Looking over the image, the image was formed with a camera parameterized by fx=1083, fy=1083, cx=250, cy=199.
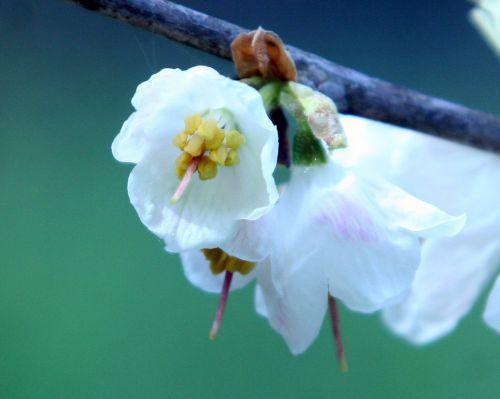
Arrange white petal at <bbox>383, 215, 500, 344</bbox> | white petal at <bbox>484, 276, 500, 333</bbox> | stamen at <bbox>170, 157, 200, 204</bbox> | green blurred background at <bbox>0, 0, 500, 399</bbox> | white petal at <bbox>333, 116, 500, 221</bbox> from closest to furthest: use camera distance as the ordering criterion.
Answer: stamen at <bbox>170, 157, 200, 204</bbox> < white petal at <bbox>484, 276, 500, 333</bbox> < white petal at <bbox>333, 116, 500, 221</bbox> < white petal at <bbox>383, 215, 500, 344</bbox> < green blurred background at <bbox>0, 0, 500, 399</bbox>

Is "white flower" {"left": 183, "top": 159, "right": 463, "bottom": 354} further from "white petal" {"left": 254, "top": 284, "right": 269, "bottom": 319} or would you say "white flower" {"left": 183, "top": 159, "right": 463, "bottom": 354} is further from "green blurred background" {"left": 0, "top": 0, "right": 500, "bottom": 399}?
"green blurred background" {"left": 0, "top": 0, "right": 500, "bottom": 399}

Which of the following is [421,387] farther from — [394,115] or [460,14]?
[460,14]

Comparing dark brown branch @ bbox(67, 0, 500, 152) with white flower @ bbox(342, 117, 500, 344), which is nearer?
dark brown branch @ bbox(67, 0, 500, 152)

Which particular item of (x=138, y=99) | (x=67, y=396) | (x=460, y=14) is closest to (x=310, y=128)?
(x=138, y=99)

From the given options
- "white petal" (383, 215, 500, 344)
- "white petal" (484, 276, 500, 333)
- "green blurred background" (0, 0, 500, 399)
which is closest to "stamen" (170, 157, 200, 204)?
"white petal" (484, 276, 500, 333)

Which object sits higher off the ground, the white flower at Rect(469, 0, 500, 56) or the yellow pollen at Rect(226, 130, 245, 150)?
the white flower at Rect(469, 0, 500, 56)

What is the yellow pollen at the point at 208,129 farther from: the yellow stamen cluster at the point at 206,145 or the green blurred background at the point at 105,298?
the green blurred background at the point at 105,298

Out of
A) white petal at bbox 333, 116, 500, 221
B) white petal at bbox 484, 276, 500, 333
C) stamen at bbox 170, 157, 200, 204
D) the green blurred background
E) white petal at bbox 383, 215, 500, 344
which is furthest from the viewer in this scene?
the green blurred background
